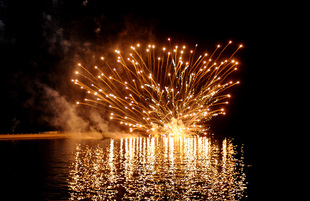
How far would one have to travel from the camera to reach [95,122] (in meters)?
55.8

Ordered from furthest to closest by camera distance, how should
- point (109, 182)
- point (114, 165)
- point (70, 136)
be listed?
point (70, 136) → point (114, 165) → point (109, 182)

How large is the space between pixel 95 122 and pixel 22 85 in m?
12.9

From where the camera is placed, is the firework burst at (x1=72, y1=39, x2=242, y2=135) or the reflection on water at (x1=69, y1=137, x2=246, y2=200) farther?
the firework burst at (x1=72, y1=39, x2=242, y2=135)

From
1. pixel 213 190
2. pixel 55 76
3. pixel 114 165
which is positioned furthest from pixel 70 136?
pixel 213 190

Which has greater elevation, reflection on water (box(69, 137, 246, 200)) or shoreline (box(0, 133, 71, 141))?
shoreline (box(0, 133, 71, 141))

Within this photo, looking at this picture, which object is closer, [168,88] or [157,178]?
[157,178]

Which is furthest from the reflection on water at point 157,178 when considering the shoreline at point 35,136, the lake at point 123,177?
the shoreline at point 35,136

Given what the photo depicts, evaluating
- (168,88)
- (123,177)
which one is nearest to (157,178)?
(123,177)

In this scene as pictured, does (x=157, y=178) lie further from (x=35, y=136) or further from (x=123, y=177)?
(x=35, y=136)

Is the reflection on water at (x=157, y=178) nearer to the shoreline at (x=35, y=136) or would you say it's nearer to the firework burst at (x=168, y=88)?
the firework burst at (x=168, y=88)

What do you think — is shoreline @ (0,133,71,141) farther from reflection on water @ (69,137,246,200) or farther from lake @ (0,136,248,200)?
reflection on water @ (69,137,246,200)

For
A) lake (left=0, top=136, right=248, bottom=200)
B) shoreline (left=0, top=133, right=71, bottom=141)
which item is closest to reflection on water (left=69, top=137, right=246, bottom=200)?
lake (left=0, top=136, right=248, bottom=200)

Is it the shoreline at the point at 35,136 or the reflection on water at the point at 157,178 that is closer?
the reflection on water at the point at 157,178

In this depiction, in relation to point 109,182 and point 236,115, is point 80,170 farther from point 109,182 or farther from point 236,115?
point 236,115
